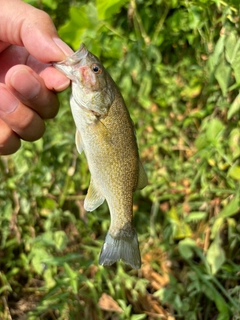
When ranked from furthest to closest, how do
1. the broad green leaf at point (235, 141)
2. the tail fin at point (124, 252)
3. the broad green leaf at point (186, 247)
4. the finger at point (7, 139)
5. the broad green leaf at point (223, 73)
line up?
the broad green leaf at point (186, 247)
the broad green leaf at point (235, 141)
the broad green leaf at point (223, 73)
the finger at point (7, 139)
the tail fin at point (124, 252)

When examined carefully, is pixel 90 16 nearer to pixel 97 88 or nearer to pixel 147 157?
pixel 97 88

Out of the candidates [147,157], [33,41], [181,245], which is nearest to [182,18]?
[147,157]

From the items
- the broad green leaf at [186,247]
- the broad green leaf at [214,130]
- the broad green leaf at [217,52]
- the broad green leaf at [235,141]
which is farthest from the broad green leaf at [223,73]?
the broad green leaf at [186,247]

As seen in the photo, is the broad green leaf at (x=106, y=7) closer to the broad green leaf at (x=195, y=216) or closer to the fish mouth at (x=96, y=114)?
the fish mouth at (x=96, y=114)

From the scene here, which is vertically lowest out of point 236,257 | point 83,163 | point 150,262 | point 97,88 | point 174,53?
point 150,262

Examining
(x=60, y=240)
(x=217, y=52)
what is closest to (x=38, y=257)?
(x=60, y=240)

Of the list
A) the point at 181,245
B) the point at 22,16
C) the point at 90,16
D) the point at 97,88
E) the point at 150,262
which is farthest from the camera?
the point at 150,262
